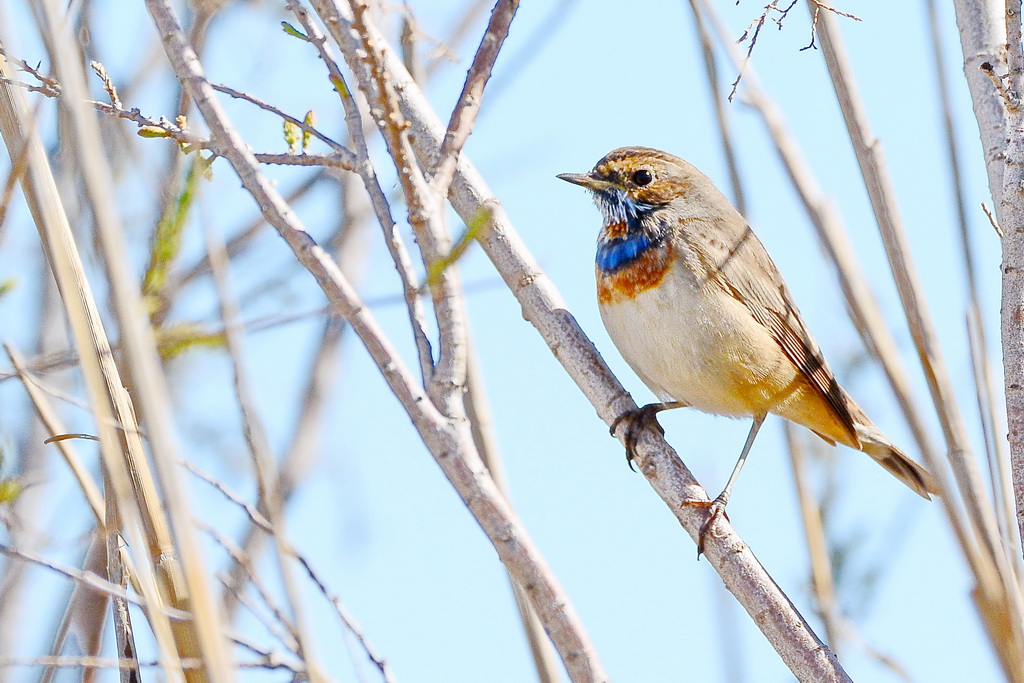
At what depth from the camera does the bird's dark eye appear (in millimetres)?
4102

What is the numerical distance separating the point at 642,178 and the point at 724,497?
141cm

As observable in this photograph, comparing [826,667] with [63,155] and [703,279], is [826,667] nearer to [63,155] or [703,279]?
[703,279]

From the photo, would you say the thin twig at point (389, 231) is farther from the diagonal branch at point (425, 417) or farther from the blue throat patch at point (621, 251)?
the blue throat patch at point (621, 251)

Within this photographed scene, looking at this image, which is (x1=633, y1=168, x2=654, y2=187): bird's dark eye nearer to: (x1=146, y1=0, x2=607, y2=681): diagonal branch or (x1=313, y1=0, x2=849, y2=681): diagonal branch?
(x1=313, y1=0, x2=849, y2=681): diagonal branch

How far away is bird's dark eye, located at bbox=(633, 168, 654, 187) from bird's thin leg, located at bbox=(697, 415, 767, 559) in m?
0.97

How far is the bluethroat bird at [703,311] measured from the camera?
3.64 meters

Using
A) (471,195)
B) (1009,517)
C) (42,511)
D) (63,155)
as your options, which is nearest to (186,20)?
(63,155)

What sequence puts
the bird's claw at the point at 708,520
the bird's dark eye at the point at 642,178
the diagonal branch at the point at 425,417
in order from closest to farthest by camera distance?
the diagonal branch at the point at 425,417 → the bird's claw at the point at 708,520 → the bird's dark eye at the point at 642,178

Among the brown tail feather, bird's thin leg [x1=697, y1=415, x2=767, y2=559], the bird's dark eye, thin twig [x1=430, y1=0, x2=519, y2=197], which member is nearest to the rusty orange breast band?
the bird's dark eye

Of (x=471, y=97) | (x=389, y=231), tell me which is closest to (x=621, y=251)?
(x=471, y=97)

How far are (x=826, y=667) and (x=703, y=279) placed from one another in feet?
5.63

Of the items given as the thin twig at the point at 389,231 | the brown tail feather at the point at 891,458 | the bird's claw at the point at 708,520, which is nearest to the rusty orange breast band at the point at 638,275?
the brown tail feather at the point at 891,458

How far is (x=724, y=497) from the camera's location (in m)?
3.21

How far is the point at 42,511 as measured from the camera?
3244 mm
